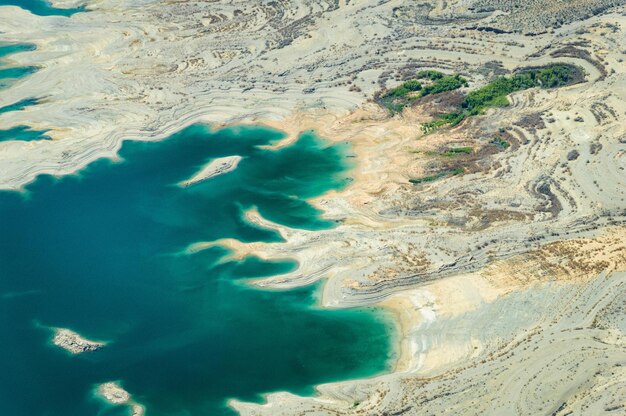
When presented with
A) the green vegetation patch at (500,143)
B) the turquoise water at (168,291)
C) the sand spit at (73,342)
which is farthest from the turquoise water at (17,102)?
the green vegetation patch at (500,143)

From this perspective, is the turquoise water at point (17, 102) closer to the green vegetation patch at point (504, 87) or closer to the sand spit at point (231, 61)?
the sand spit at point (231, 61)

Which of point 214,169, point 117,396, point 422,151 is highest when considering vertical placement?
point 422,151

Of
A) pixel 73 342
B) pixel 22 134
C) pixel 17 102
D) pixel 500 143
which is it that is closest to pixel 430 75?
pixel 500 143

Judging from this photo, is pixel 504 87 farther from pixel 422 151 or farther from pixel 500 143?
pixel 422 151

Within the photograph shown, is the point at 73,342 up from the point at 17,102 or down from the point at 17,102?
down

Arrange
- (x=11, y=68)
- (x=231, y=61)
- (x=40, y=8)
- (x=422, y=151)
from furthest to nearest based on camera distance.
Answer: (x=40, y=8), (x=11, y=68), (x=231, y=61), (x=422, y=151)

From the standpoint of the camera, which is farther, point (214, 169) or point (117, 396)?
point (214, 169)

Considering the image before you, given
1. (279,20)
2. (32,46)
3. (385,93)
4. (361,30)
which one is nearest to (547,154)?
(385,93)
